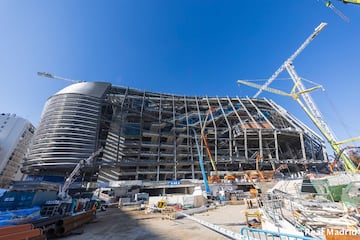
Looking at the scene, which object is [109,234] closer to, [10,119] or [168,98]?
[168,98]

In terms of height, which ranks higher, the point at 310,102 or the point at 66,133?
the point at 310,102

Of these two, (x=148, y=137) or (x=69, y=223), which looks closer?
(x=69, y=223)

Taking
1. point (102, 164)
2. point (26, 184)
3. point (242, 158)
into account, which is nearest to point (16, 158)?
point (26, 184)

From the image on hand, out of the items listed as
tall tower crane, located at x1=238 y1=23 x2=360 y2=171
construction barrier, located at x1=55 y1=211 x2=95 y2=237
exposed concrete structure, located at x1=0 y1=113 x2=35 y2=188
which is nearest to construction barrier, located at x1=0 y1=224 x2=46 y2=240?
construction barrier, located at x1=55 y1=211 x2=95 y2=237

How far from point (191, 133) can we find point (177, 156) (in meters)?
9.51

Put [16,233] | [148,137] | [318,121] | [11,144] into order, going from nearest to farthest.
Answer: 1. [16,233]
2. [318,121]
3. [148,137]
4. [11,144]

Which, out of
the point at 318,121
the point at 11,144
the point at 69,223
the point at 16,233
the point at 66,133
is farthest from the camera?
the point at 11,144

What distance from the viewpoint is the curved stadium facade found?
4306 cm

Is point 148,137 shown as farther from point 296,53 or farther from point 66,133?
point 296,53

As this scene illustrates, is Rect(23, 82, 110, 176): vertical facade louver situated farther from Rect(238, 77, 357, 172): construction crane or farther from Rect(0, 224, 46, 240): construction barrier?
Rect(238, 77, 357, 172): construction crane

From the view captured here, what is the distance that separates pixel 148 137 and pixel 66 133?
2290cm

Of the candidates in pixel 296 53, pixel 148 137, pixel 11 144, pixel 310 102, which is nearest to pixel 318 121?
pixel 310 102

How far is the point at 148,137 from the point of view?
57281mm

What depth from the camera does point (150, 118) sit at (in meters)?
57.7
